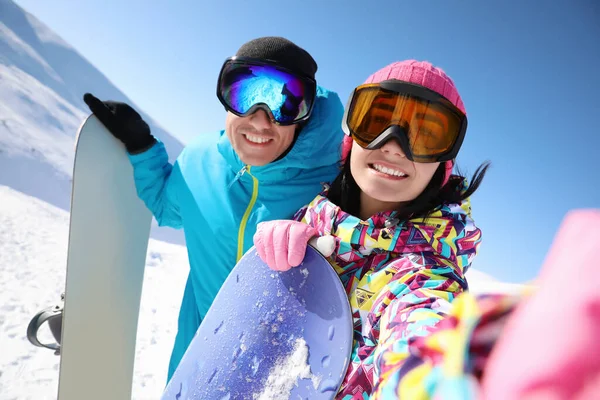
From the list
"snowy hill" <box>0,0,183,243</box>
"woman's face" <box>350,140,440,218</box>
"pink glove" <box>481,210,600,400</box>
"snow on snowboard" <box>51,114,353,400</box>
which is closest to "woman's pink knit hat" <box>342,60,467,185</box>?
"woman's face" <box>350,140,440,218</box>

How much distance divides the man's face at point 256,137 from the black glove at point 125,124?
2.51ft

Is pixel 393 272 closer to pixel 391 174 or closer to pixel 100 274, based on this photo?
pixel 391 174

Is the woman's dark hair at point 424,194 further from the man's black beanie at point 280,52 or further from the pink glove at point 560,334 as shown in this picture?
the pink glove at point 560,334

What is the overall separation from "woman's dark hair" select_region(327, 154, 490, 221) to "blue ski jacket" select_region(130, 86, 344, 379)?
29cm

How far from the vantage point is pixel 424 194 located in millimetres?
1240

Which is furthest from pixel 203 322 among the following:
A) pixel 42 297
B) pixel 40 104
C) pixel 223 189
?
pixel 40 104

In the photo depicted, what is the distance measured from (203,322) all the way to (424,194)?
1.25m

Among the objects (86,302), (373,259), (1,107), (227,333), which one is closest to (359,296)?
(373,259)

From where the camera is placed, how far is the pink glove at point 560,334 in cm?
28

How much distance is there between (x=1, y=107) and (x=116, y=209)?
1714 centimetres

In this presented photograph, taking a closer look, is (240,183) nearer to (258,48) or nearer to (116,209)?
(258,48)

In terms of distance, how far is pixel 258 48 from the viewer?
167cm

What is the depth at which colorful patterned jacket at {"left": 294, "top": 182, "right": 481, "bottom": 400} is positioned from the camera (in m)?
0.92

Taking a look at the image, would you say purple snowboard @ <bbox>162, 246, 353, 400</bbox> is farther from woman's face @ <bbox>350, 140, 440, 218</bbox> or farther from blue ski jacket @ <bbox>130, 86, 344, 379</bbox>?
woman's face @ <bbox>350, 140, 440, 218</bbox>
